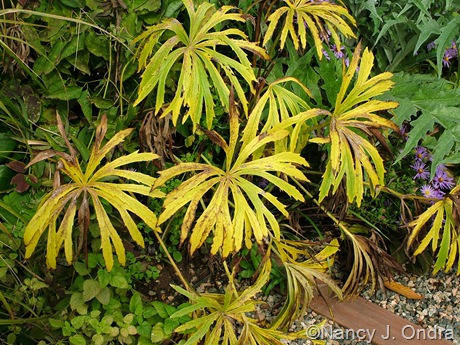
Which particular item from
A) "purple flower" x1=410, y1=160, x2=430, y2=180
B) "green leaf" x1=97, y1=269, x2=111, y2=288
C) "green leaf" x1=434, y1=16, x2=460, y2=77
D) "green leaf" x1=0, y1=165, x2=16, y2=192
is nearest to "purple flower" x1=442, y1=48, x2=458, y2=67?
"green leaf" x1=434, y1=16, x2=460, y2=77

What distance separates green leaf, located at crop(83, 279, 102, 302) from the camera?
65.1 inches

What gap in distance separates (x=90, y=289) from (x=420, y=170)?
3.90ft

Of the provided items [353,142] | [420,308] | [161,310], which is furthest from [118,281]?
[420,308]

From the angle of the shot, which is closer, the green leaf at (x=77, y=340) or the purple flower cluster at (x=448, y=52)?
the green leaf at (x=77, y=340)

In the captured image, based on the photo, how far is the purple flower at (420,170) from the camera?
2.11m

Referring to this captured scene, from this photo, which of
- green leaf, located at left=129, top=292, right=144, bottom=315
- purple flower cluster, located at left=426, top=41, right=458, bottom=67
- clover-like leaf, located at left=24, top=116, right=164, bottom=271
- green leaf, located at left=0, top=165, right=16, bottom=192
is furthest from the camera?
purple flower cluster, located at left=426, top=41, right=458, bottom=67

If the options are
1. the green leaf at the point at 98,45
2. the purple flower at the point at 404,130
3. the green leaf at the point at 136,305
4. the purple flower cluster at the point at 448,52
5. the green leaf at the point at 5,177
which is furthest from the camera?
the purple flower cluster at the point at 448,52

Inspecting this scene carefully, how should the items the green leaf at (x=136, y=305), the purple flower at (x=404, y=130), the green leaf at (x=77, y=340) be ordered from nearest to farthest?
1. the green leaf at (x=77, y=340)
2. the green leaf at (x=136, y=305)
3. the purple flower at (x=404, y=130)

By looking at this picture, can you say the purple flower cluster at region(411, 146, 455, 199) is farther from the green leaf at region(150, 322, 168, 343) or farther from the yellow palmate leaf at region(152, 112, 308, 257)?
the green leaf at region(150, 322, 168, 343)

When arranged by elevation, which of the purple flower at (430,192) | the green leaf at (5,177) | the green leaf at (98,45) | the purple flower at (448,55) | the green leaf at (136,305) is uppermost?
the green leaf at (98,45)

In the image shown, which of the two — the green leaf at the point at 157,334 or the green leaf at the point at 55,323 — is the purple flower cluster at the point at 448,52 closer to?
the green leaf at the point at 157,334

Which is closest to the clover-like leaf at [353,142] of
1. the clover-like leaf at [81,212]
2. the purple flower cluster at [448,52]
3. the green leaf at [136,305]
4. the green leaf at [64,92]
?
the clover-like leaf at [81,212]

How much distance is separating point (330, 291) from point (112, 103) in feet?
3.16

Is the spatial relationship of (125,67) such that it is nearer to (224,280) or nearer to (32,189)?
(32,189)
